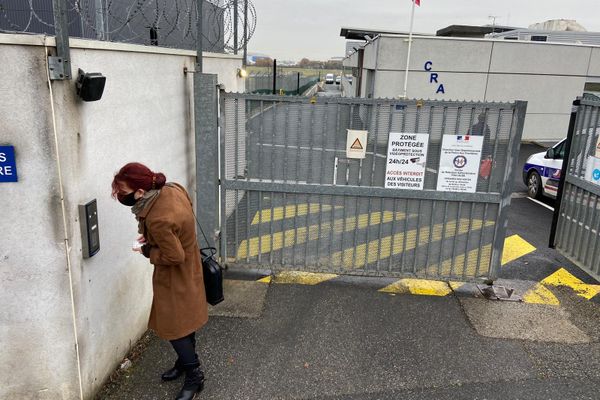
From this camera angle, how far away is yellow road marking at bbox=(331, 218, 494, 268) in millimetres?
5250

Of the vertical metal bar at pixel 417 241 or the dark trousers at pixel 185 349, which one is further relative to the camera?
the vertical metal bar at pixel 417 241

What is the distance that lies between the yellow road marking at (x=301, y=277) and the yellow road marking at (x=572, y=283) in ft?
9.17

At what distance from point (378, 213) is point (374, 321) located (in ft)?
3.97

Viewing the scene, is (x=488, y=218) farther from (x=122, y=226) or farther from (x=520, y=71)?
(x=520, y=71)

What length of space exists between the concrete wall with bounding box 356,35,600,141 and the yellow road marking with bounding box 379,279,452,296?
12.5 meters

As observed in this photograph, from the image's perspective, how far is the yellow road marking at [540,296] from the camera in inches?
209

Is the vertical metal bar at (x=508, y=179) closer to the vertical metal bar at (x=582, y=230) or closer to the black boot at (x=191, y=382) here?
the vertical metal bar at (x=582, y=230)

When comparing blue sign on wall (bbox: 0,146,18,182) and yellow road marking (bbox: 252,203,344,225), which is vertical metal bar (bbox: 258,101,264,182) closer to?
yellow road marking (bbox: 252,203,344,225)

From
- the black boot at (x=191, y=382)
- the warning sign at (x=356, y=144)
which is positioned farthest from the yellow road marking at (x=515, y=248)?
the black boot at (x=191, y=382)

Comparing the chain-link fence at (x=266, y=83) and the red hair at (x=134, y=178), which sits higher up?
the chain-link fence at (x=266, y=83)

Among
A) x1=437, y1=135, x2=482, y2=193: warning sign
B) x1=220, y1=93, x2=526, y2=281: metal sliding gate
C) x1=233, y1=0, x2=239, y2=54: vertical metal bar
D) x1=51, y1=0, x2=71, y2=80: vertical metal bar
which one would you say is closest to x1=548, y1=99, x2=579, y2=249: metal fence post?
x1=220, y1=93, x2=526, y2=281: metal sliding gate

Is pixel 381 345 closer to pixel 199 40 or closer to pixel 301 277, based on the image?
pixel 301 277

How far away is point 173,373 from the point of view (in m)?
3.74

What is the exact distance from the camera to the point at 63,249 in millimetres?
2992
